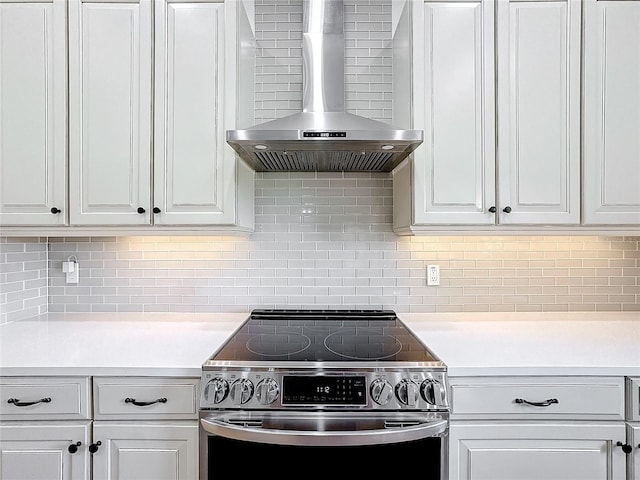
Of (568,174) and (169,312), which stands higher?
(568,174)

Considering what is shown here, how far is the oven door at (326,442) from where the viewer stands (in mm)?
1244

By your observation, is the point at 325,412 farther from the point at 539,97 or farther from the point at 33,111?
the point at 33,111

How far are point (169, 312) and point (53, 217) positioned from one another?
2.30 ft

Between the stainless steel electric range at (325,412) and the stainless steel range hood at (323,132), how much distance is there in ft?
2.68

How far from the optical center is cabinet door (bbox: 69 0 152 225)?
Answer: 1721mm

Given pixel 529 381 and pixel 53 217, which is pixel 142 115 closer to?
pixel 53 217

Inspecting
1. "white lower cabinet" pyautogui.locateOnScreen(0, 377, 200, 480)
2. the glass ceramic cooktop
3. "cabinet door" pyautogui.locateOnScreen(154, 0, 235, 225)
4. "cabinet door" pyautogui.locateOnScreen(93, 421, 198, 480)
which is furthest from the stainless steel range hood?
"cabinet door" pyautogui.locateOnScreen(93, 421, 198, 480)

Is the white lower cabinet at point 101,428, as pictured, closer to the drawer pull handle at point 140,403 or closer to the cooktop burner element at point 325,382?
the drawer pull handle at point 140,403

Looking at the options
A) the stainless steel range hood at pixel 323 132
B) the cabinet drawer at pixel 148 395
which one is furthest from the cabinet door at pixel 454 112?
the cabinet drawer at pixel 148 395

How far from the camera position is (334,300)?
210cm

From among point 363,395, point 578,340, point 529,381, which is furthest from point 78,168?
point 578,340

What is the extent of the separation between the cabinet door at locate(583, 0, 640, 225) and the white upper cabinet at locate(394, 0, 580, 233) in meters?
0.05

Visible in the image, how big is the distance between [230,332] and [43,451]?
777 mm

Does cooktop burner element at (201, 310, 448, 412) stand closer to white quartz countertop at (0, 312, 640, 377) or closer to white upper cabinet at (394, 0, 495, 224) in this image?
white quartz countertop at (0, 312, 640, 377)
